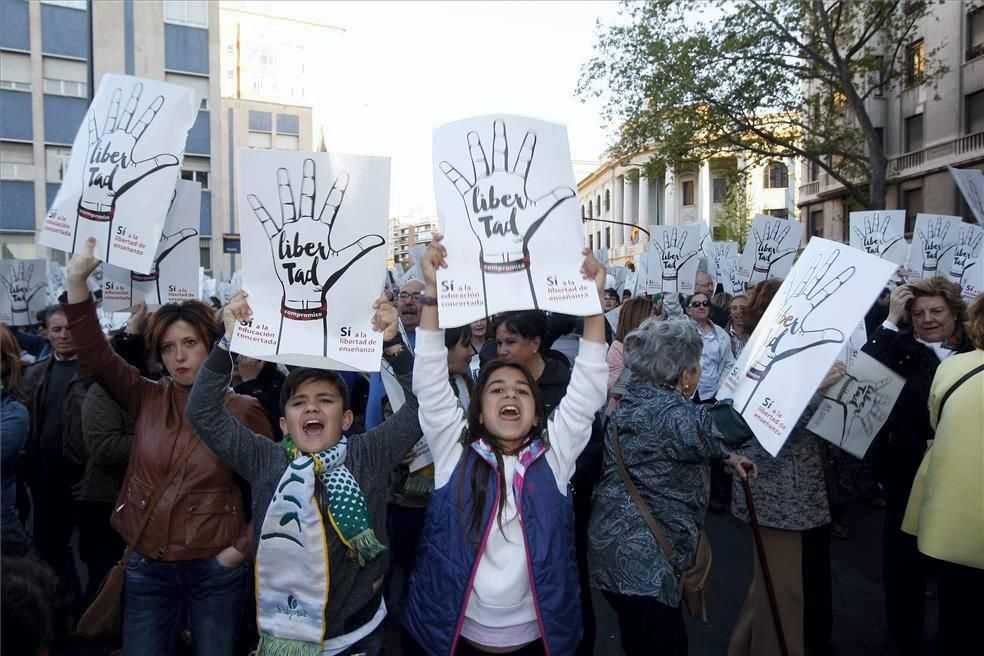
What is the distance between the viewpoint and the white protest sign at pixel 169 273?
13.3ft

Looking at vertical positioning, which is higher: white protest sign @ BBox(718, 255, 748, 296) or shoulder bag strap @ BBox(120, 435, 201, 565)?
white protest sign @ BBox(718, 255, 748, 296)

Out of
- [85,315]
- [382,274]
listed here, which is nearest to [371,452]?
[382,274]

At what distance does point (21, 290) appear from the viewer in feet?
27.3

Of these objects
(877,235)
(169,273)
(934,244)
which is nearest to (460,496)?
(169,273)

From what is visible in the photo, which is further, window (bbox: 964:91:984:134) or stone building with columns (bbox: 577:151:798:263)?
stone building with columns (bbox: 577:151:798:263)

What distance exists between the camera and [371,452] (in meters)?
2.68

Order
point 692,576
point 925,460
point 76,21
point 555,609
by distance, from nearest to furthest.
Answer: point 555,609, point 692,576, point 925,460, point 76,21

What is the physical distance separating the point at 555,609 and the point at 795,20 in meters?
19.1

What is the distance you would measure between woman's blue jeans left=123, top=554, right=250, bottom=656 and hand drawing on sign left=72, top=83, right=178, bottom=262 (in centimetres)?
137

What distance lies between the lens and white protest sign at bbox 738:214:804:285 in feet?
28.5

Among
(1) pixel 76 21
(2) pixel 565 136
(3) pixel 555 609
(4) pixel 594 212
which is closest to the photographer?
(3) pixel 555 609

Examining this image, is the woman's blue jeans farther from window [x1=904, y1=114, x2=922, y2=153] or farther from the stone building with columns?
the stone building with columns

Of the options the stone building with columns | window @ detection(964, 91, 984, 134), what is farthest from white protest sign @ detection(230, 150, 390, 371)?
the stone building with columns

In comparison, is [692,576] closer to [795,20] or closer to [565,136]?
[565,136]
